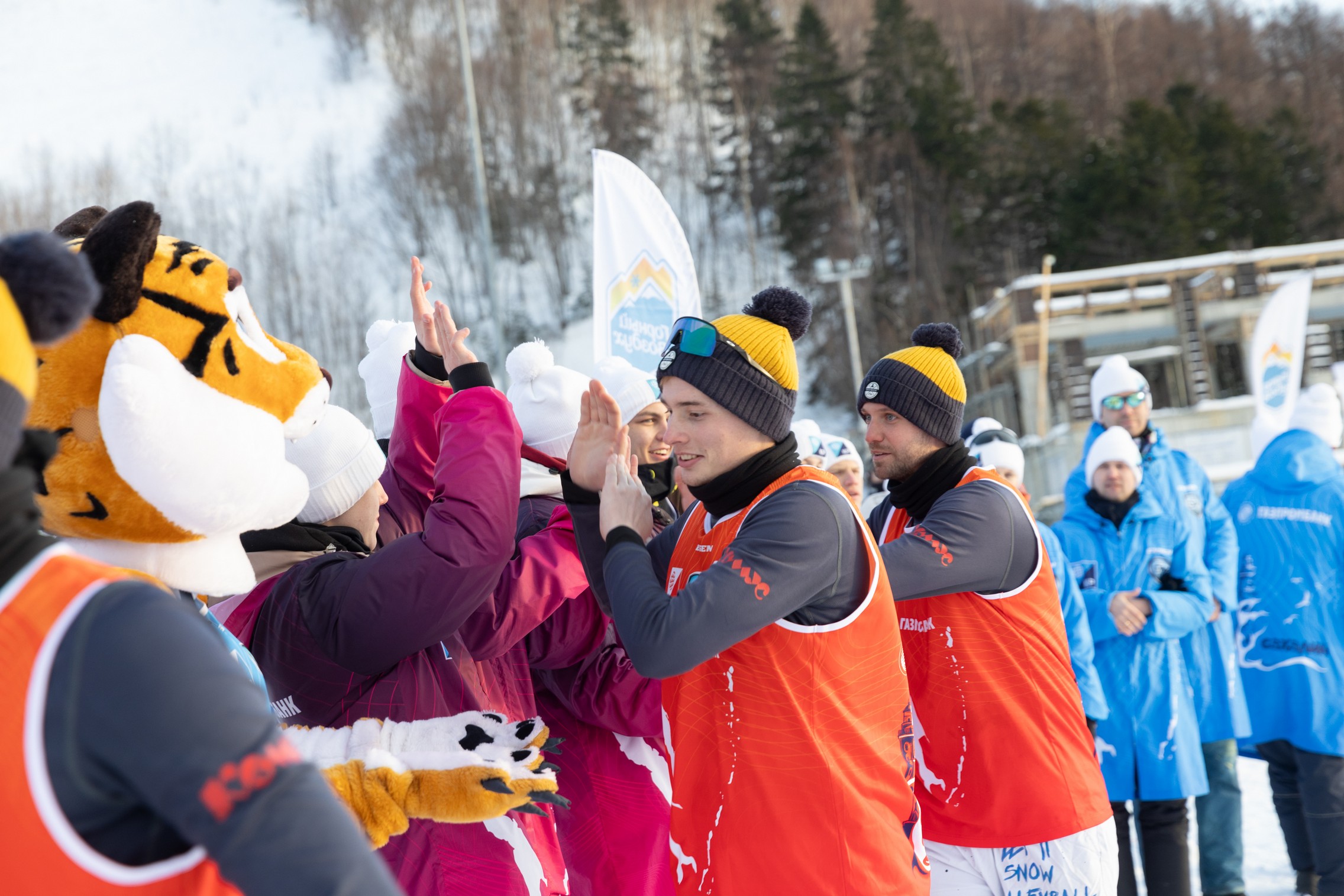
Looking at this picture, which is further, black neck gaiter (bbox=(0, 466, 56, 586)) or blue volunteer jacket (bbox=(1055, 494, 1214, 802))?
blue volunteer jacket (bbox=(1055, 494, 1214, 802))

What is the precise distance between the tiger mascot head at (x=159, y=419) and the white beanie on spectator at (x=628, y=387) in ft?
6.20

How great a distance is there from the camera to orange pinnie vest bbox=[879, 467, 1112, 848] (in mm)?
2879

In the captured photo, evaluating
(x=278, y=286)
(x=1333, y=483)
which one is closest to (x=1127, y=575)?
(x=1333, y=483)

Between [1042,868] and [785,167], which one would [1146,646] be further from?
[785,167]

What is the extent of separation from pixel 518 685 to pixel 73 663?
1925 millimetres

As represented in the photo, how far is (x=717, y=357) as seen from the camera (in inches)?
96.1

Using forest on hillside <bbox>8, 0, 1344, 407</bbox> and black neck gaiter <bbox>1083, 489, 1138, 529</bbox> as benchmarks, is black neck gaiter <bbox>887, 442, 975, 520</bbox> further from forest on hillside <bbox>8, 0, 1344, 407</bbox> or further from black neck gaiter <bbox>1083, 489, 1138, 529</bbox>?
forest on hillside <bbox>8, 0, 1344, 407</bbox>

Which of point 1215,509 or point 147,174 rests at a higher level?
point 147,174

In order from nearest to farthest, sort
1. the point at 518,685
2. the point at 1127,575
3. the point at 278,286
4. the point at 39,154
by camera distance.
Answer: the point at 518,685
the point at 1127,575
the point at 278,286
the point at 39,154

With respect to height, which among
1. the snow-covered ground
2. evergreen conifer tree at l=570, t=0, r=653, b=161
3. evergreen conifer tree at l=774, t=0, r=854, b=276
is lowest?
the snow-covered ground

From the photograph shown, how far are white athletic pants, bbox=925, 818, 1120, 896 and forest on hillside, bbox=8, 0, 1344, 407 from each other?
84.0 feet

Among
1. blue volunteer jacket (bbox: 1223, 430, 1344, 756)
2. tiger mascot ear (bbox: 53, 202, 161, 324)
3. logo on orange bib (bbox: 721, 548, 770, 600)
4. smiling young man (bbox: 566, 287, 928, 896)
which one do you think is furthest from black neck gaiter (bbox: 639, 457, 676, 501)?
blue volunteer jacket (bbox: 1223, 430, 1344, 756)

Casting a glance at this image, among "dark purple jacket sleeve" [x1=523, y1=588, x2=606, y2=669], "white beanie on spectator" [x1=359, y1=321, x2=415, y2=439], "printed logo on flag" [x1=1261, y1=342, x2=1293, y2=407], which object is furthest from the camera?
"printed logo on flag" [x1=1261, y1=342, x2=1293, y2=407]

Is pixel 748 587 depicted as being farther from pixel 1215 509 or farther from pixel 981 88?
pixel 981 88
